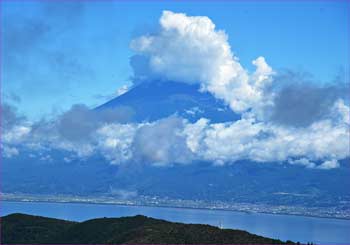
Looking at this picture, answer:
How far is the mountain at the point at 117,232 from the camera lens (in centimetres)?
7612

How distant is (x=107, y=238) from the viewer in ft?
279

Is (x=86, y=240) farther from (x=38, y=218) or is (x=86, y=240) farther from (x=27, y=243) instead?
(x=38, y=218)

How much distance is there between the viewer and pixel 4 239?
88.4 meters

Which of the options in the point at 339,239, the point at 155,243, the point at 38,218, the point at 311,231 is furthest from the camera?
the point at 311,231

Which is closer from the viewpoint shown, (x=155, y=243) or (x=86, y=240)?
(x=155, y=243)

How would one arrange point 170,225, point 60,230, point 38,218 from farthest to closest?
point 38,218 < point 60,230 < point 170,225

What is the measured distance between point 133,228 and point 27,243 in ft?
49.2

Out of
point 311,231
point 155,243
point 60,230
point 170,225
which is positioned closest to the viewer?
point 155,243

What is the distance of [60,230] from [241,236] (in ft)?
109

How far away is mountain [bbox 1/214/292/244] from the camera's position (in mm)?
76125

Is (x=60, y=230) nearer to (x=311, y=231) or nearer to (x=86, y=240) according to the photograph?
(x=86, y=240)

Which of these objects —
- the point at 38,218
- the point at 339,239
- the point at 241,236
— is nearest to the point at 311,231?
the point at 339,239

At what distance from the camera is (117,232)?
87062 millimetres

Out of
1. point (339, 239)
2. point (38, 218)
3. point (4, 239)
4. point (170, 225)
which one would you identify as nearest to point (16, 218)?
point (38, 218)
